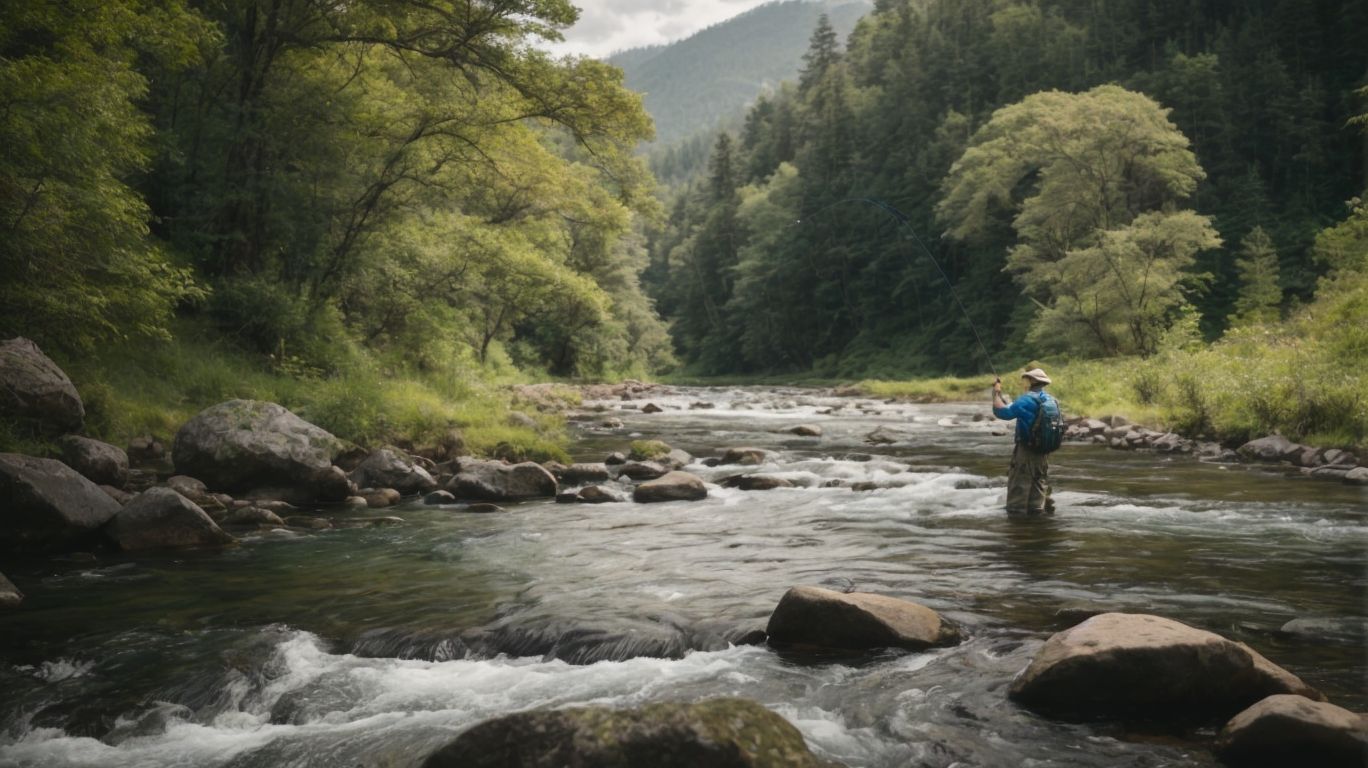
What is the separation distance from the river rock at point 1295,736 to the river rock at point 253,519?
994 centimetres

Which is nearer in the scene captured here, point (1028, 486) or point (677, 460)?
point (1028, 486)

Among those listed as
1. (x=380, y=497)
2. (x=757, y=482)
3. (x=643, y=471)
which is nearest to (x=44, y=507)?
(x=380, y=497)

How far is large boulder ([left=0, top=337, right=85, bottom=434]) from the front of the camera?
10.4m

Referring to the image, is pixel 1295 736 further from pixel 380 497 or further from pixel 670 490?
pixel 380 497

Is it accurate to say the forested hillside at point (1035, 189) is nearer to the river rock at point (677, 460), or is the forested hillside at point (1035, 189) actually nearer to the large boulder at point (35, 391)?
the river rock at point (677, 460)

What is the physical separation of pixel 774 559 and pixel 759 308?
70.5 m

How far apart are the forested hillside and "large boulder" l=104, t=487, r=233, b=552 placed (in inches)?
776

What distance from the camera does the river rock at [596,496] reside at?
13.0m

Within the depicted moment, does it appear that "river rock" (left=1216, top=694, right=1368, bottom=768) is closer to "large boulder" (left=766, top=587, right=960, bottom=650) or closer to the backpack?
"large boulder" (left=766, top=587, right=960, bottom=650)

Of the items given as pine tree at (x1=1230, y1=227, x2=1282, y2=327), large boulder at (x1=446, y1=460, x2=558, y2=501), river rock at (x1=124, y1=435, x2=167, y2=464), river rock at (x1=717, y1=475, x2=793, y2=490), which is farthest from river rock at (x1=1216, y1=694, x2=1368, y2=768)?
pine tree at (x1=1230, y1=227, x2=1282, y2=327)

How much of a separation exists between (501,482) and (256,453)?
11.0 feet

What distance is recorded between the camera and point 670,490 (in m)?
13.3

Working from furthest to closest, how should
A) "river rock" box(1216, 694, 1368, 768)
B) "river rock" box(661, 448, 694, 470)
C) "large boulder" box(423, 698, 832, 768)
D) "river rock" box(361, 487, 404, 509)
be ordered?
"river rock" box(661, 448, 694, 470)
"river rock" box(361, 487, 404, 509)
"river rock" box(1216, 694, 1368, 768)
"large boulder" box(423, 698, 832, 768)

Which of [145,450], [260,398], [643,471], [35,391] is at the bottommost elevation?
[643,471]
